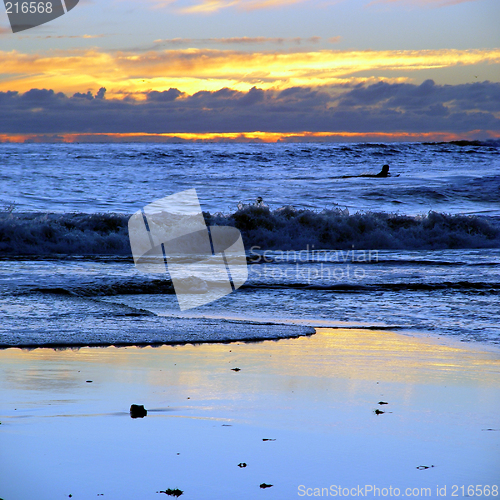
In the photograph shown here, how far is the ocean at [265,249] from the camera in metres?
5.74

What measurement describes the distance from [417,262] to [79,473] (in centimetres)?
926

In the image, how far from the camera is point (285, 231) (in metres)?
14.9

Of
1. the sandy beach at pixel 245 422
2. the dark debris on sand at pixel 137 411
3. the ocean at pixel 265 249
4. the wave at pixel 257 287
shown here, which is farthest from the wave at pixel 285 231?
the dark debris on sand at pixel 137 411

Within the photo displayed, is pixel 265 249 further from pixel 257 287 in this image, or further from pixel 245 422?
pixel 245 422

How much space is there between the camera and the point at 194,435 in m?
2.78

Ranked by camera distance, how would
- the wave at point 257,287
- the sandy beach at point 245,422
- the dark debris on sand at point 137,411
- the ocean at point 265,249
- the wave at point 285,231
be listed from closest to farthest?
the sandy beach at point 245,422, the dark debris on sand at point 137,411, the ocean at point 265,249, the wave at point 257,287, the wave at point 285,231

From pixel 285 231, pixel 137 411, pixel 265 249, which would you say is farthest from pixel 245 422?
pixel 285 231

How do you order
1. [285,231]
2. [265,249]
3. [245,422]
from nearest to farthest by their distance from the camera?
[245,422] → [265,249] → [285,231]

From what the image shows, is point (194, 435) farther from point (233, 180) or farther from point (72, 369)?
point (233, 180)

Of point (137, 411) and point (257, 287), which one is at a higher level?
point (137, 411)

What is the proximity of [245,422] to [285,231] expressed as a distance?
39.6ft

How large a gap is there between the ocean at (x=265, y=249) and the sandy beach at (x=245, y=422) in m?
0.83

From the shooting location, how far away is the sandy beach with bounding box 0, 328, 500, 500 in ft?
7.58

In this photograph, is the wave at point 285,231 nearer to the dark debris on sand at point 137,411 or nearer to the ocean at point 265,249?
the ocean at point 265,249
